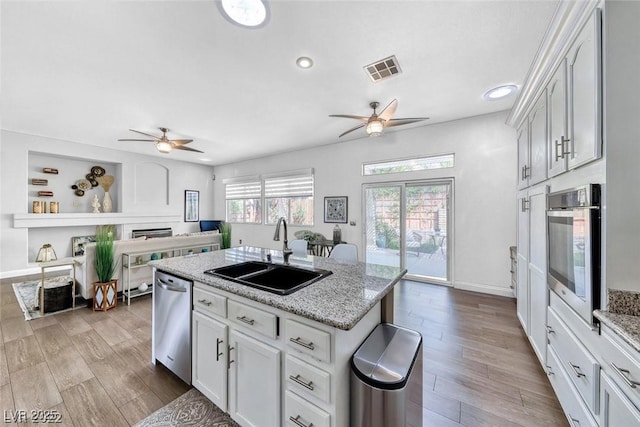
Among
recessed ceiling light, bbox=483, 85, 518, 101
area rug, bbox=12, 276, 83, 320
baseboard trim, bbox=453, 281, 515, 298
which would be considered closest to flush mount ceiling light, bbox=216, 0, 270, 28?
recessed ceiling light, bbox=483, 85, 518, 101

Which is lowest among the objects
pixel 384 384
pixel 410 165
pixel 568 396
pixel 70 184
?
pixel 568 396

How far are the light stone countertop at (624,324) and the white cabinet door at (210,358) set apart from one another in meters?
1.81

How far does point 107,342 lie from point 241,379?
6.56ft

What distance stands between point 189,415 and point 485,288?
4131 mm

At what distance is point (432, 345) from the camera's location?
7.75 feet

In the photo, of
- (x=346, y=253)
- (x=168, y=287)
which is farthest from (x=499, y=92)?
(x=168, y=287)

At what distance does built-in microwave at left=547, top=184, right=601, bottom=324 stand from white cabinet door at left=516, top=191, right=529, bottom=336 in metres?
0.63

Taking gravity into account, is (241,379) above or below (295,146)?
below

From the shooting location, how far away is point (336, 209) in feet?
17.4

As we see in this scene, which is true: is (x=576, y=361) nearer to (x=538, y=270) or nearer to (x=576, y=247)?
(x=576, y=247)

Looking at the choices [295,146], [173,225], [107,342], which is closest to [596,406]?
[107,342]

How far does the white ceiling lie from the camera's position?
181 cm

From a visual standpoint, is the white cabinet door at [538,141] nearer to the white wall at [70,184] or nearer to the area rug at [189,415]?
the area rug at [189,415]

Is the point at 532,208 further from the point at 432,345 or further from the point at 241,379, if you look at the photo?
the point at 241,379
